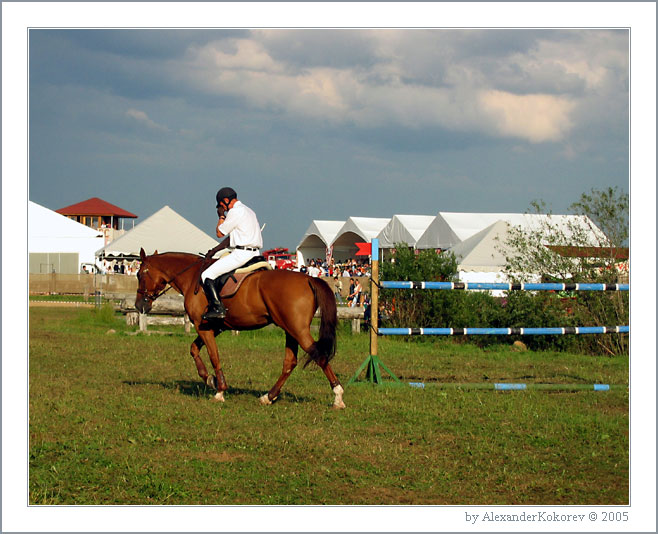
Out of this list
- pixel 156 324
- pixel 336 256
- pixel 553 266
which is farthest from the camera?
pixel 336 256

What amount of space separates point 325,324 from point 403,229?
3198 centimetres

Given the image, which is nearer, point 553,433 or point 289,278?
point 553,433

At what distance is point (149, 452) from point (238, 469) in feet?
3.30

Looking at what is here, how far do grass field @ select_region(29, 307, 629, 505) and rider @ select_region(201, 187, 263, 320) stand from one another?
1316 millimetres

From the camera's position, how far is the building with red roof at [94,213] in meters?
101

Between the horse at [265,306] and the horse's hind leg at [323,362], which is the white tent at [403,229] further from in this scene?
the horse's hind leg at [323,362]

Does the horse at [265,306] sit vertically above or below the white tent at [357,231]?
below

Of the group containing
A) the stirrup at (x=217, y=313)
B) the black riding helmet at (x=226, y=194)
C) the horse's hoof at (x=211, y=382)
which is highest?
the black riding helmet at (x=226, y=194)

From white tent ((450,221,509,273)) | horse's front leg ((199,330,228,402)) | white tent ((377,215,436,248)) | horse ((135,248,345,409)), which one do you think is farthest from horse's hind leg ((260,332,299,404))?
white tent ((377,215,436,248))

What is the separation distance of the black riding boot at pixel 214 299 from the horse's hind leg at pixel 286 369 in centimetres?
94

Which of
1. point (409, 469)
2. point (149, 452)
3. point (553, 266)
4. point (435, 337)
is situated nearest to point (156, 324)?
point (435, 337)

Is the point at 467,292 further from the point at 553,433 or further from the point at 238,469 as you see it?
the point at 238,469

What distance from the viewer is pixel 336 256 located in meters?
53.8

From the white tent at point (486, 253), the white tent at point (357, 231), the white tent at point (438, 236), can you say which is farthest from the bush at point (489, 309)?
the white tent at point (357, 231)
